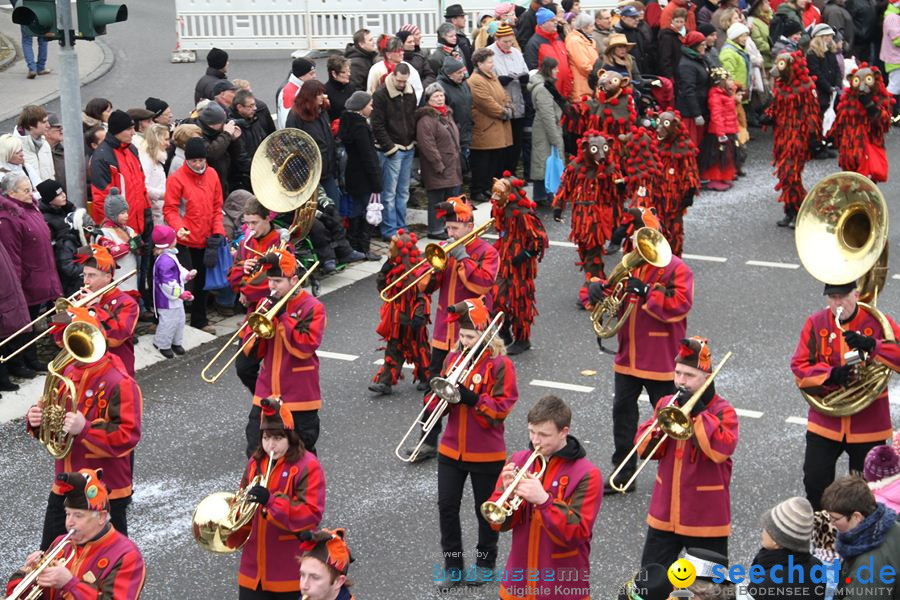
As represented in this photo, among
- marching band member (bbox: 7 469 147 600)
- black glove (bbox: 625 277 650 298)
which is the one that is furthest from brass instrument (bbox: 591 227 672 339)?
marching band member (bbox: 7 469 147 600)

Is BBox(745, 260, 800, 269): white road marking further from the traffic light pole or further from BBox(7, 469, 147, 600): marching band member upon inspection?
BBox(7, 469, 147, 600): marching band member

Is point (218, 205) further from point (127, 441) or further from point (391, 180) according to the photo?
point (127, 441)

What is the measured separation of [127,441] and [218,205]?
506 centimetres

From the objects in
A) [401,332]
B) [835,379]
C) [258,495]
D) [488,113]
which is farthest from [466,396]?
[488,113]

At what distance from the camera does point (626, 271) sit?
9711mm

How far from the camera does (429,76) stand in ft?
54.6

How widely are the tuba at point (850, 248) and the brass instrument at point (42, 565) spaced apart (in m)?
4.48

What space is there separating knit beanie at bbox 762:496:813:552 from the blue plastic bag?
9730mm

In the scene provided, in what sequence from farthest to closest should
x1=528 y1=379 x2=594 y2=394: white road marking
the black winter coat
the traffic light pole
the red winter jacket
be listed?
1. the black winter coat
2. the red winter jacket
3. x1=528 y1=379 x2=594 y2=394: white road marking
4. the traffic light pole

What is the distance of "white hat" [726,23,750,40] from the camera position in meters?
18.2

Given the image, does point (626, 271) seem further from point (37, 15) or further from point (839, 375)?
point (37, 15)

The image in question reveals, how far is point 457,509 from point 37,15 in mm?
5525

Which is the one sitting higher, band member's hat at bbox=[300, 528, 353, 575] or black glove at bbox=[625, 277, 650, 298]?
black glove at bbox=[625, 277, 650, 298]

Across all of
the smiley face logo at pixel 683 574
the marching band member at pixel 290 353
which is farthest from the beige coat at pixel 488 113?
the smiley face logo at pixel 683 574
